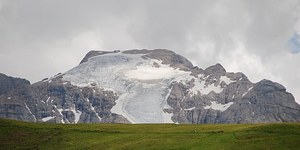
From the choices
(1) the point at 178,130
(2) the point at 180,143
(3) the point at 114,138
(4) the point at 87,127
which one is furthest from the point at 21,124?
(2) the point at 180,143

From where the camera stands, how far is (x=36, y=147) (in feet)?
381

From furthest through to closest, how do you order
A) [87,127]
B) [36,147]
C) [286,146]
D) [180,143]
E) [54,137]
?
[87,127]
[54,137]
[36,147]
[180,143]
[286,146]

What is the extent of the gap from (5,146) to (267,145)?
5732cm

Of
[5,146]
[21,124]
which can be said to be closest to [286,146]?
[5,146]

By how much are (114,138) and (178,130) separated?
16.0 m

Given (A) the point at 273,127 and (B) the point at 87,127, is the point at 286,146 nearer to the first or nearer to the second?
(A) the point at 273,127

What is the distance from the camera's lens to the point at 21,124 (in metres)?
145

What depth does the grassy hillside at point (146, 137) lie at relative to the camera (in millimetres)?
101562

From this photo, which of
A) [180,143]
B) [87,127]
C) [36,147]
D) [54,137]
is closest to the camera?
[180,143]

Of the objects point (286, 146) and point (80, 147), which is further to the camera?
point (80, 147)

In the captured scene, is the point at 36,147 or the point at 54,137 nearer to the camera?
the point at 36,147

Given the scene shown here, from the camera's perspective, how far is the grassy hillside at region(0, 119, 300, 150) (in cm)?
10156

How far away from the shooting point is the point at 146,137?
4616 inches

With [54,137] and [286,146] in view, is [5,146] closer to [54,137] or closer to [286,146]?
[54,137]
